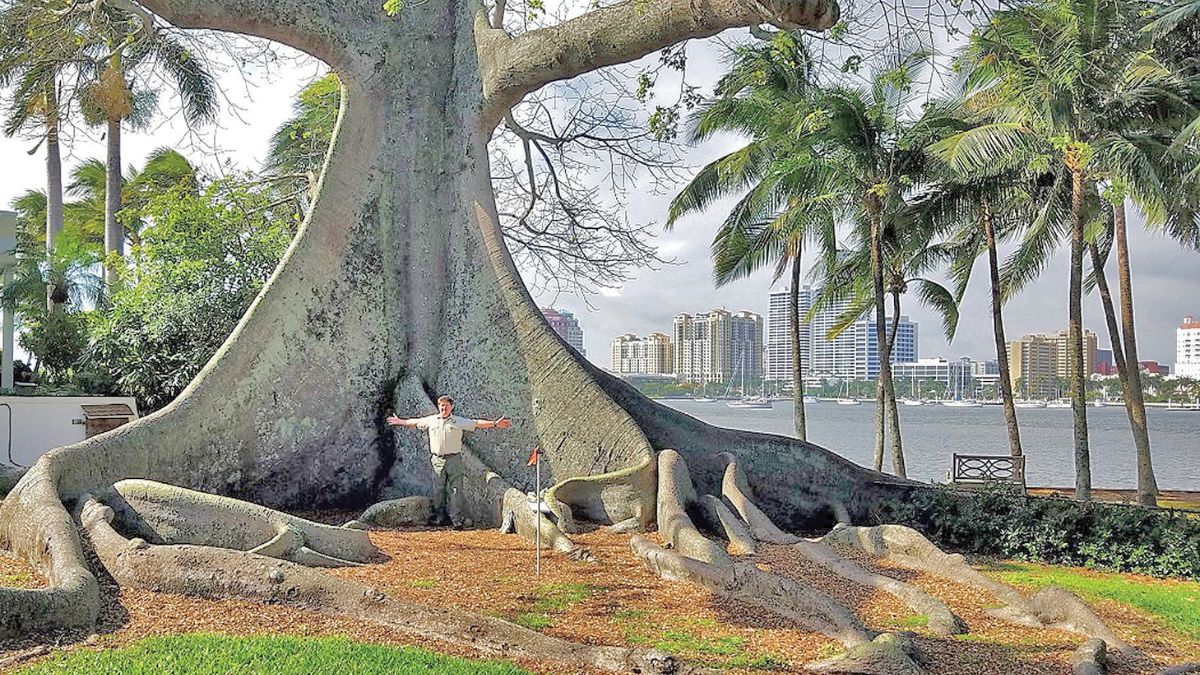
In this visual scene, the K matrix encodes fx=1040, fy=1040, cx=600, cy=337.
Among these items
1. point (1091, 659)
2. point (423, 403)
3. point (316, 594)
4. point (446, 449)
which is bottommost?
point (1091, 659)

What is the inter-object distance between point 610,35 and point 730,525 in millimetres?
5370

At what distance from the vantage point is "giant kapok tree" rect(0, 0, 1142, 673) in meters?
9.30

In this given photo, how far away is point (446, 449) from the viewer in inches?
453

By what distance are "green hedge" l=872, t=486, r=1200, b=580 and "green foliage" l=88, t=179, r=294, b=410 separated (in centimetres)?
1239

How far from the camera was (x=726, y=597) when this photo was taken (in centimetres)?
867

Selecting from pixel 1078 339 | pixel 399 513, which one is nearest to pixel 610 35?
pixel 399 513

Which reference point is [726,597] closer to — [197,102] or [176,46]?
[176,46]

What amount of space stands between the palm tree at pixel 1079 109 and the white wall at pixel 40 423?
16.3m

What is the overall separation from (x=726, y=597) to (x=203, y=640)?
4.11 meters

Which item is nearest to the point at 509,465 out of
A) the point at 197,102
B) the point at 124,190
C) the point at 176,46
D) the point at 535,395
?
the point at 535,395

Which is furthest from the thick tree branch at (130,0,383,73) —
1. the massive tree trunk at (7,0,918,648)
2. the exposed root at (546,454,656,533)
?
the exposed root at (546,454,656,533)

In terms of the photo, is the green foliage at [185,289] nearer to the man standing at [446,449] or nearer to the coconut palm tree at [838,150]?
the man standing at [446,449]

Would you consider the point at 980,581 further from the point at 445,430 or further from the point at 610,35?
the point at 610,35

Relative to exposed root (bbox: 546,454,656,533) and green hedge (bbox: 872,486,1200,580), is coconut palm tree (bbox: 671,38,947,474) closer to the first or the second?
green hedge (bbox: 872,486,1200,580)
